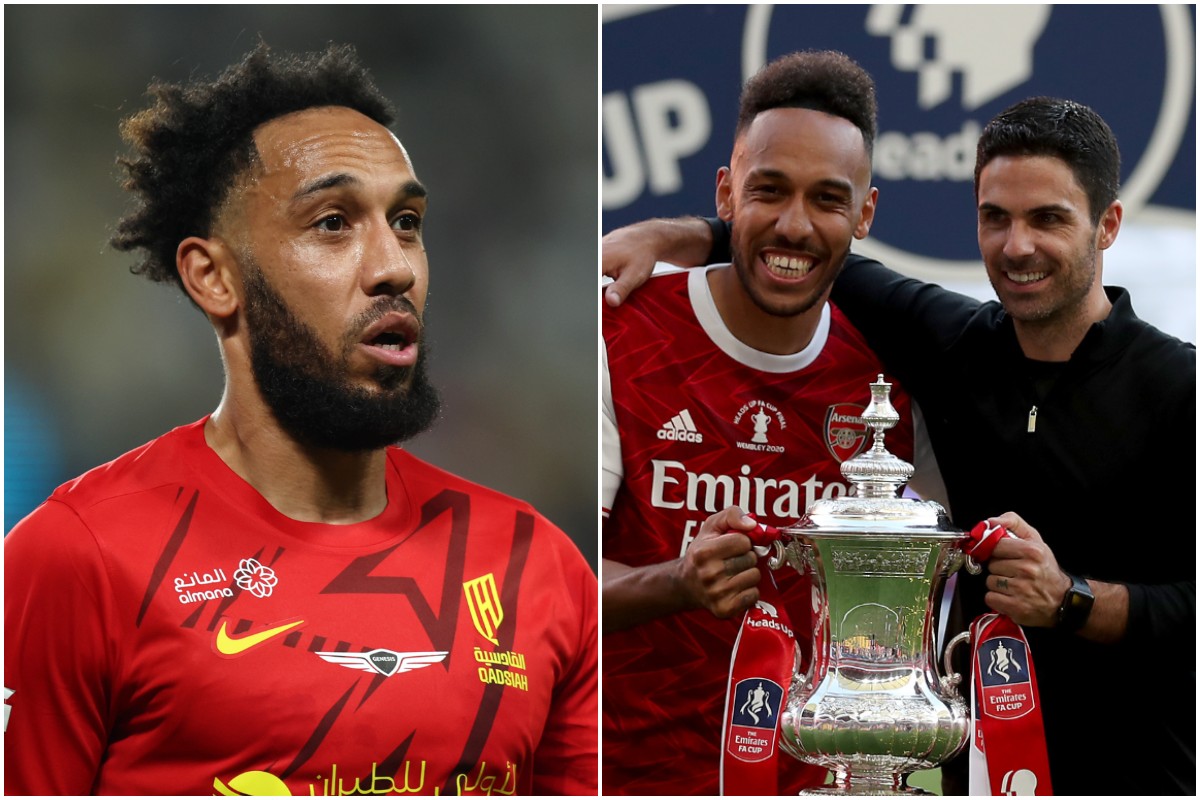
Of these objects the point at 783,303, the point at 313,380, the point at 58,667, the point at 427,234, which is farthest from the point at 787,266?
the point at 58,667

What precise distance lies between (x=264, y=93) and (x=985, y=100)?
1422 millimetres

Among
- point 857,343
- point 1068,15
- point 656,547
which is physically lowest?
point 656,547

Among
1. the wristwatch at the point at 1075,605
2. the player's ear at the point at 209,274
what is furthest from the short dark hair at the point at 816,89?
the player's ear at the point at 209,274

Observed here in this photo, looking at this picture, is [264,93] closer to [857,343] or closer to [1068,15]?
[857,343]

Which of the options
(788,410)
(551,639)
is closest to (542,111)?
(788,410)

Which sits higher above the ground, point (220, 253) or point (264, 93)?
point (264, 93)

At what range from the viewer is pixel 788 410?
276 cm

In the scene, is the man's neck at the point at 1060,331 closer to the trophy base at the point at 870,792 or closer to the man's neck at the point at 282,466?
the trophy base at the point at 870,792

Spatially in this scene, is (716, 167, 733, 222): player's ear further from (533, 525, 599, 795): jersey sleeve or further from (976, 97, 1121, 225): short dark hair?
(533, 525, 599, 795): jersey sleeve

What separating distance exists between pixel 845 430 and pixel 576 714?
767 millimetres

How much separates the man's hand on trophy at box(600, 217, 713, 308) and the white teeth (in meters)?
0.21

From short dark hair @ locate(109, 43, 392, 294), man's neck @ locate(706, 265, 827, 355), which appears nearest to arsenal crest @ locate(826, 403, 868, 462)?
man's neck @ locate(706, 265, 827, 355)

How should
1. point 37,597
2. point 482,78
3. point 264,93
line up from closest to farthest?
point 37,597 → point 264,93 → point 482,78

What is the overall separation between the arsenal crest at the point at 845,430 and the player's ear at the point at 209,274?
116 cm
